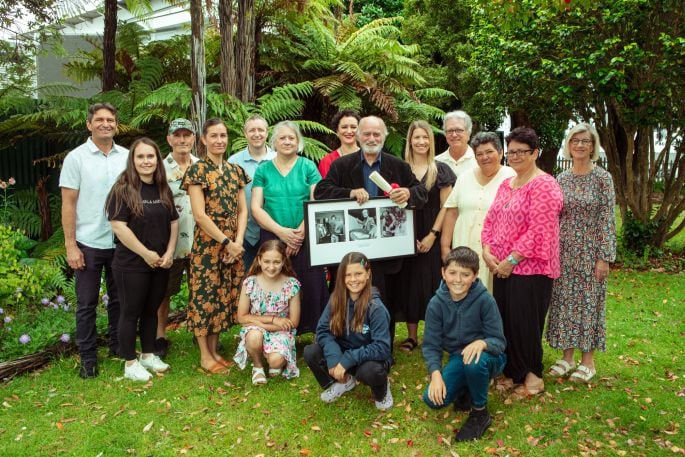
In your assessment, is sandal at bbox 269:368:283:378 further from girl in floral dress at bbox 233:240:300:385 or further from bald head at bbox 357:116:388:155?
bald head at bbox 357:116:388:155

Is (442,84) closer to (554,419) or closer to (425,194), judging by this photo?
(425,194)

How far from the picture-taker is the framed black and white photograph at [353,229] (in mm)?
4363

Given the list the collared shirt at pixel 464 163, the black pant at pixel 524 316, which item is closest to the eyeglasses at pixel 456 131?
the collared shirt at pixel 464 163

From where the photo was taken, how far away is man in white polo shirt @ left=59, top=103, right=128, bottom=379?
460cm

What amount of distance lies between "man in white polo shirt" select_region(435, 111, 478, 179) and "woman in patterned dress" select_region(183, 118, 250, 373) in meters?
2.01

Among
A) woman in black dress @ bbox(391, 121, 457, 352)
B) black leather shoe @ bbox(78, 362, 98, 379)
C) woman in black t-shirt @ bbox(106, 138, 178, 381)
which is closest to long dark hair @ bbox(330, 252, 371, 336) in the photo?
woman in black dress @ bbox(391, 121, 457, 352)

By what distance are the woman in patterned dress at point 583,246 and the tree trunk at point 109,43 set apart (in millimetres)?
7698

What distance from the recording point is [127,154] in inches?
194

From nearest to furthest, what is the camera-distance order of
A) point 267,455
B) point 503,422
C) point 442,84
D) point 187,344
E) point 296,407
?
point 267,455, point 503,422, point 296,407, point 187,344, point 442,84

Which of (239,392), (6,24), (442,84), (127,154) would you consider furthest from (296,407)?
(442,84)

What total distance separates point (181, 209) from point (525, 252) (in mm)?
3085

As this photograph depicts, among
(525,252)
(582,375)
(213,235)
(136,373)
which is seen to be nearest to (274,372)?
(136,373)

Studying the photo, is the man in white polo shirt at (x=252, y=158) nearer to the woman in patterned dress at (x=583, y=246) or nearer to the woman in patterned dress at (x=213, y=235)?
the woman in patterned dress at (x=213, y=235)

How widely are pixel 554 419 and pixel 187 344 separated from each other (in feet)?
11.6
